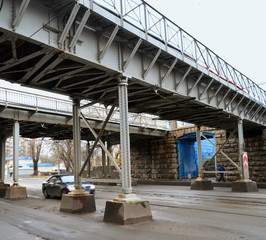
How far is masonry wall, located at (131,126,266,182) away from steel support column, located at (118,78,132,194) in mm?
20074

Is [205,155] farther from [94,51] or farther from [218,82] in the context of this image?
[94,51]

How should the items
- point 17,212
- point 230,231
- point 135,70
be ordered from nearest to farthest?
point 230,231 → point 135,70 → point 17,212

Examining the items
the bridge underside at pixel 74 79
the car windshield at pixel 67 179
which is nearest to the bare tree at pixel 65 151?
the car windshield at pixel 67 179

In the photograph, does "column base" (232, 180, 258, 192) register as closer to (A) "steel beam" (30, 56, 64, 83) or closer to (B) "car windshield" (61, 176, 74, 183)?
(B) "car windshield" (61, 176, 74, 183)

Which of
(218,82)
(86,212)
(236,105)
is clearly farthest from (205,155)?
(86,212)

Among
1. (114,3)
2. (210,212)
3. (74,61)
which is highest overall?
(114,3)

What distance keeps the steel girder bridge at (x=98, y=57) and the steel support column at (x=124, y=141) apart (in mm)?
32

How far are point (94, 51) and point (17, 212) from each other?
8.01 m

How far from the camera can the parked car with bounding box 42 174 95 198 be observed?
17.8m

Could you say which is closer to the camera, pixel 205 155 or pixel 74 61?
pixel 74 61

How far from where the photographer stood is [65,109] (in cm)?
2445

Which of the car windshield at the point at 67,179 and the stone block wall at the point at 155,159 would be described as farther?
the stone block wall at the point at 155,159

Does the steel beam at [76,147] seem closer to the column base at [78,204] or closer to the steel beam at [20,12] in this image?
the column base at [78,204]

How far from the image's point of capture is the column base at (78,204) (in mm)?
11586
